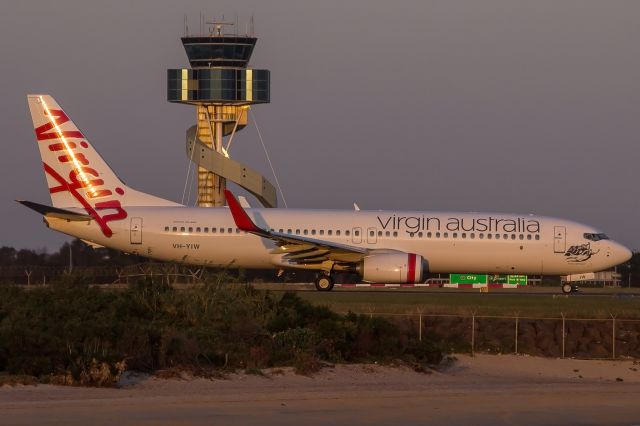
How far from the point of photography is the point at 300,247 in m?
40.2

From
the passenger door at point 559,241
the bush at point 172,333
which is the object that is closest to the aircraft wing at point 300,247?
the passenger door at point 559,241

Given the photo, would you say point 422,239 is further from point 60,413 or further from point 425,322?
point 60,413

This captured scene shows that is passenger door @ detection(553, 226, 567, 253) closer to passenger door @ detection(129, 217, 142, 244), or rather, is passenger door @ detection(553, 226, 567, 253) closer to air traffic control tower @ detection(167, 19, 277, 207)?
passenger door @ detection(129, 217, 142, 244)

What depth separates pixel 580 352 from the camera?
93.9ft

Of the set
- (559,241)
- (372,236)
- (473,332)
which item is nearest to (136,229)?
(372,236)

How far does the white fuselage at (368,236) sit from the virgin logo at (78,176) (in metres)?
0.38

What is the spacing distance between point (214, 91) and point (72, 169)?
36464 millimetres

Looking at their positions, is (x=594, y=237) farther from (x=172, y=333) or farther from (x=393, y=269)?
(x=172, y=333)

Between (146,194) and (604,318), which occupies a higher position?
(146,194)

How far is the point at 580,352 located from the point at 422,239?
12660 mm

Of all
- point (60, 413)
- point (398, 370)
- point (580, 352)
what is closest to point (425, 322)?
point (580, 352)

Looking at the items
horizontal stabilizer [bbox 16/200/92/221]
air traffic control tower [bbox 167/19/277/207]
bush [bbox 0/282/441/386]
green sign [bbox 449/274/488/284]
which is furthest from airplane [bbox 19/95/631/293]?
air traffic control tower [bbox 167/19/277/207]

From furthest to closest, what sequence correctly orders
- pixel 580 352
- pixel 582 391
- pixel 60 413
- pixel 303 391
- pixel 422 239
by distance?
pixel 422 239, pixel 580 352, pixel 582 391, pixel 303 391, pixel 60 413

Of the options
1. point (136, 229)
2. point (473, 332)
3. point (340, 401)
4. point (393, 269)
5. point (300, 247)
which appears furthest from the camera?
point (136, 229)
